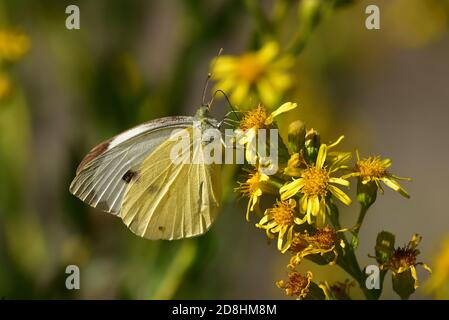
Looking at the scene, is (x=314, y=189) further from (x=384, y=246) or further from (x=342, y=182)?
(x=384, y=246)

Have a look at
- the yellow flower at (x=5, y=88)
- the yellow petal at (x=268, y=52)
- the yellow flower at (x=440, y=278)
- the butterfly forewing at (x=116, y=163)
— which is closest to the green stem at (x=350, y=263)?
the yellow flower at (x=440, y=278)

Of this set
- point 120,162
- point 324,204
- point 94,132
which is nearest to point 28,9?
point 94,132

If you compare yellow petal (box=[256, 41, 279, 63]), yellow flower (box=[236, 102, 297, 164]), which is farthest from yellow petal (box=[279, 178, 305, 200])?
yellow petal (box=[256, 41, 279, 63])

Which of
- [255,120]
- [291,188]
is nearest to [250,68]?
[255,120]

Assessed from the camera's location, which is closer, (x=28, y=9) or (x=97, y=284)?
(x=97, y=284)

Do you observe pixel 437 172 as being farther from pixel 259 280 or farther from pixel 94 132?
pixel 94 132

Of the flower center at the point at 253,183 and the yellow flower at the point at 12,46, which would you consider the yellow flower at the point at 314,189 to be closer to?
the flower center at the point at 253,183
